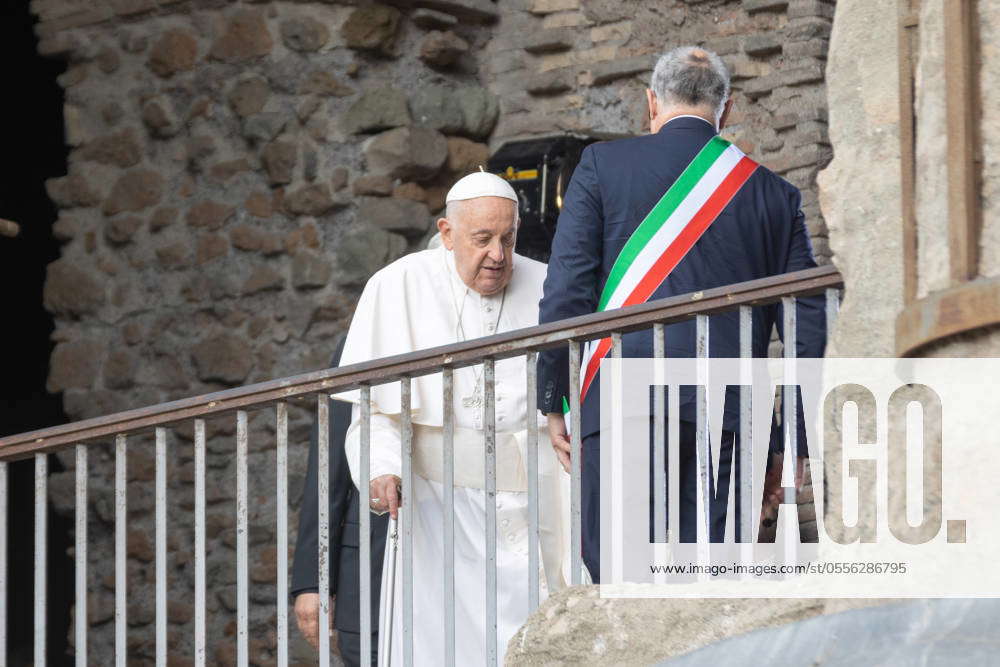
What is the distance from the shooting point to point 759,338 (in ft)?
13.6

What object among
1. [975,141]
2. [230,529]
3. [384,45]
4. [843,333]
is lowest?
[230,529]

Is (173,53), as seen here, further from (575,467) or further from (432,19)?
(575,467)

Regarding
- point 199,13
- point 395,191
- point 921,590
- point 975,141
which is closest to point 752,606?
point 921,590

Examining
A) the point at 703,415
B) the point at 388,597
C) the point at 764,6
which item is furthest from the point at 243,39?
the point at 703,415

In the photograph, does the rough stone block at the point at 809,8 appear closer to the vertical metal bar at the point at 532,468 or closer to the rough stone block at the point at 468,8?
the rough stone block at the point at 468,8

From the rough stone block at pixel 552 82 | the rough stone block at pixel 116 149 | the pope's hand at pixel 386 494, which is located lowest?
the pope's hand at pixel 386 494

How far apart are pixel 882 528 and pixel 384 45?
437 centimetres

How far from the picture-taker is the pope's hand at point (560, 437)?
4.15 metres

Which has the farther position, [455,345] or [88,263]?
[88,263]

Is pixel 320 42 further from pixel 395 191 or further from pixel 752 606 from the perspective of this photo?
pixel 752 606

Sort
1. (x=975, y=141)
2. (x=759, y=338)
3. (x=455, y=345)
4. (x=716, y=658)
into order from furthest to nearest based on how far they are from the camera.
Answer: (x=759, y=338)
(x=455, y=345)
(x=716, y=658)
(x=975, y=141)

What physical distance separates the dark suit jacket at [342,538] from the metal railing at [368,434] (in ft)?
2.56

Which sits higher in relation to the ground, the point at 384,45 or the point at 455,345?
the point at 384,45

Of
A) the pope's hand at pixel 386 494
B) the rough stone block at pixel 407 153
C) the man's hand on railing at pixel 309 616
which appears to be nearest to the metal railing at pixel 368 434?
the pope's hand at pixel 386 494
